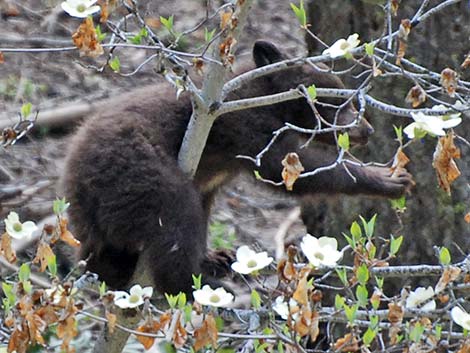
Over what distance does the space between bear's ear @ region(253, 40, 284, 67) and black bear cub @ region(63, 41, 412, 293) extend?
0.38 metres

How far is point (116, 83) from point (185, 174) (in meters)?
4.44

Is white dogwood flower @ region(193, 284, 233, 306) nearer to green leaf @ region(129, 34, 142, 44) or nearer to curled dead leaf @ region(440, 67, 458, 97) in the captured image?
curled dead leaf @ region(440, 67, 458, 97)

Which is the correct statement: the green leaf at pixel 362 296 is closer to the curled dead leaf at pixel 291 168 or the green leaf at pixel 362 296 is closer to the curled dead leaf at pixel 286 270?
the curled dead leaf at pixel 286 270

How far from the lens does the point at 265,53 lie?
6656mm

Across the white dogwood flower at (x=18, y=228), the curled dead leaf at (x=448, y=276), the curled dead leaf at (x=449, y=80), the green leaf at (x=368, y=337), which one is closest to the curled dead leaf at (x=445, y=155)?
the curled dead leaf at (x=449, y=80)

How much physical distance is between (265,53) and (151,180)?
1460mm

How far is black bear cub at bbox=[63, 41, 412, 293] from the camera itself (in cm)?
552

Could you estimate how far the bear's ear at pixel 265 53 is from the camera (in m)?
6.62

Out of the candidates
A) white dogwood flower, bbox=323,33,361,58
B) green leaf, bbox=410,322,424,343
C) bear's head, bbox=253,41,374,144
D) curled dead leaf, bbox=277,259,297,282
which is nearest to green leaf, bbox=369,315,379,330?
green leaf, bbox=410,322,424,343

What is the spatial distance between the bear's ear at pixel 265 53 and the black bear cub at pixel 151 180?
38 centimetres

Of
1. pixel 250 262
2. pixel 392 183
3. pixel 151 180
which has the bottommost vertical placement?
pixel 392 183

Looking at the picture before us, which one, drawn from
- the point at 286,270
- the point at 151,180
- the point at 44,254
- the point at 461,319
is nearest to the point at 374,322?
the point at 461,319

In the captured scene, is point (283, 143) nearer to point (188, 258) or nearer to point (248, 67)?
point (248, 67)

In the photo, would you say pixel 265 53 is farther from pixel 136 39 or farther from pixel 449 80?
pixel 449 80
